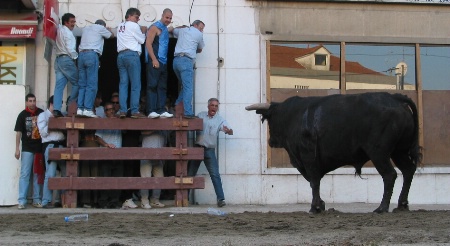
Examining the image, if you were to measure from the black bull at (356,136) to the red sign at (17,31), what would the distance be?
5350mm

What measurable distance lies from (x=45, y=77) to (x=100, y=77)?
123 inches

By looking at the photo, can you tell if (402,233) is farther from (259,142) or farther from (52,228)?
(259,142)

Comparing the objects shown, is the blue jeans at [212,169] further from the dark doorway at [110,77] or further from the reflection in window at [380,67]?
the reflection in window at [380,67]

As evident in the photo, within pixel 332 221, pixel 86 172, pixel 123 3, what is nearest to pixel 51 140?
pixel 86 172

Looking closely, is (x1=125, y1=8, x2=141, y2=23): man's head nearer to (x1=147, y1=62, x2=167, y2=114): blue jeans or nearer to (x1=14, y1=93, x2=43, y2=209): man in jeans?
(x1=147, y1=62, x2=167, y2=114): blue jeans

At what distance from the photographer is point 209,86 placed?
1487cm

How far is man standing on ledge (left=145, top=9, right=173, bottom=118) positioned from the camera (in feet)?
45.2

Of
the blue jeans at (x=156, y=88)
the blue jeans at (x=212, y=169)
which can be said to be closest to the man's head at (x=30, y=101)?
the blue jeans at (x=156, y=88)

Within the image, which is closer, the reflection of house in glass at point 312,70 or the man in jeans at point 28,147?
the man in jeans at point 28,147

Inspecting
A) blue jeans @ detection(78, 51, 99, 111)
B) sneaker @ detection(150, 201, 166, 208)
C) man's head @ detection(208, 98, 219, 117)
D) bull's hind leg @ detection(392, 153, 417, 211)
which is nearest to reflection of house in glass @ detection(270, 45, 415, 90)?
man's head @ detection(208, 98, 219, 117)

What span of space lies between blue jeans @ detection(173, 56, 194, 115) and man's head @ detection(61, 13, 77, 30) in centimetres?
195

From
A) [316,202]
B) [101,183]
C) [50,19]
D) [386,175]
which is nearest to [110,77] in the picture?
[50,19]

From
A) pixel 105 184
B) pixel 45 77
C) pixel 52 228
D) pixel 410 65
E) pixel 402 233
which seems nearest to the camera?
pixel 402 233

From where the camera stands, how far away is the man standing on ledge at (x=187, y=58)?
13844 mm
